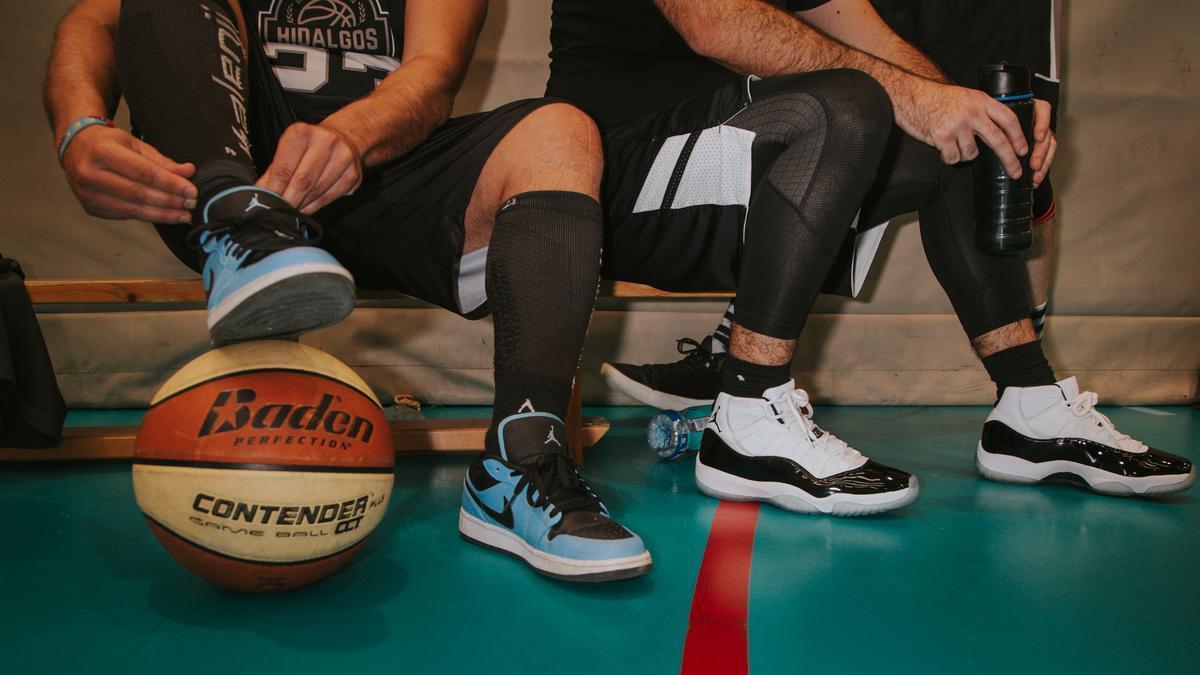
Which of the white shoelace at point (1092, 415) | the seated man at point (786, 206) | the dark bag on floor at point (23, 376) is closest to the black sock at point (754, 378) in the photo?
the seated man at point (786, 206)

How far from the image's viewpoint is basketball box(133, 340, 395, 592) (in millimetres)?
975

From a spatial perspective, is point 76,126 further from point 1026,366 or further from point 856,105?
point 1026,366

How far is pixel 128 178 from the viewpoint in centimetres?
104

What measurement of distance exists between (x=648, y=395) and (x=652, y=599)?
3.59ft

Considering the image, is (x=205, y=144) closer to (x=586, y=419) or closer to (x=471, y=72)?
(x=586, y=419)

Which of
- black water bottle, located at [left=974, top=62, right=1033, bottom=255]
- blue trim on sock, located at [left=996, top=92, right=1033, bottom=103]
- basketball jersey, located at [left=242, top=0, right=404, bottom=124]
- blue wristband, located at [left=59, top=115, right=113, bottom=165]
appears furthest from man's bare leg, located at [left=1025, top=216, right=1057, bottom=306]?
blue wristband, located at [left=59, top=115, right=113, bottom=165]

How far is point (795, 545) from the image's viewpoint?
131cm

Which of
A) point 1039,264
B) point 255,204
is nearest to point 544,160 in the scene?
point 255,204

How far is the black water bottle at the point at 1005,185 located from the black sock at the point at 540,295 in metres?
0.83

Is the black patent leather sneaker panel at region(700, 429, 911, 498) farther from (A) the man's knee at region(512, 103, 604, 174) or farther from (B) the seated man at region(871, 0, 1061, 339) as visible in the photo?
(B) the seated man at region(871, 0, 1061, 339)

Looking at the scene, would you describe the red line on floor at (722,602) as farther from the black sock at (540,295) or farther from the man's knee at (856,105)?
the man's knee at (856,105)

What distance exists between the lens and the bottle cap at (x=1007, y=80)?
150 centimetres

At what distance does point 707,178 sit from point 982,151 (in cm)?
55

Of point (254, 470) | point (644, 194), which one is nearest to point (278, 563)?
point (254, 470)
